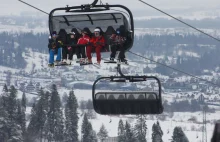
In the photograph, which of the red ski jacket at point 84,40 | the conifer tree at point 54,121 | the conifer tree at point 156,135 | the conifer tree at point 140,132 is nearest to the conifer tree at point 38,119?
the conifer tree at point 54,121

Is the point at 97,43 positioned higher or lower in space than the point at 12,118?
higher

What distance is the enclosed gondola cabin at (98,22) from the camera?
2111cm

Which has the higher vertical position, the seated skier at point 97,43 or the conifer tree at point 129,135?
the seated skier at point 97,43

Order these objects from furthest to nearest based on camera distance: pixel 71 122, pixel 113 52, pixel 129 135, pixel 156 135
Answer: pixel 71 122, pixel 156 135, pixel 129 135, pixel 113 52

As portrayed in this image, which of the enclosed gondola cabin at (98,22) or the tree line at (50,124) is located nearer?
the enclosed gondola cabin at (98,22)

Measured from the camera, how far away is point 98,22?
71.2ft

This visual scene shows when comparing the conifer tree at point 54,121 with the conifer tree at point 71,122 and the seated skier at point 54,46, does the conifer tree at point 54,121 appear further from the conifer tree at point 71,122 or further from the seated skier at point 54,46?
the seated skier at point 54,46

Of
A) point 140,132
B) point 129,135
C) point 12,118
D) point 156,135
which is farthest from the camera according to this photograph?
point 156,135

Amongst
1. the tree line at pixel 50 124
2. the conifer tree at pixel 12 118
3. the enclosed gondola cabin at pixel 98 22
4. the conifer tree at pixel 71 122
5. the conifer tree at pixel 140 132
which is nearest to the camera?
the enclosed gondola cabin at pixel 98 22

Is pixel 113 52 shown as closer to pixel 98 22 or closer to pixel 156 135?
pixel 98 22

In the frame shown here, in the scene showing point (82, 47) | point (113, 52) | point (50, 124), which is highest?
point (82, 47)

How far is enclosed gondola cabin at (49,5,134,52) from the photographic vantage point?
2111cm

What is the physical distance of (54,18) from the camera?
21609 mm

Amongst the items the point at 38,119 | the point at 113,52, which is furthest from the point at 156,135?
the point at 113,52
